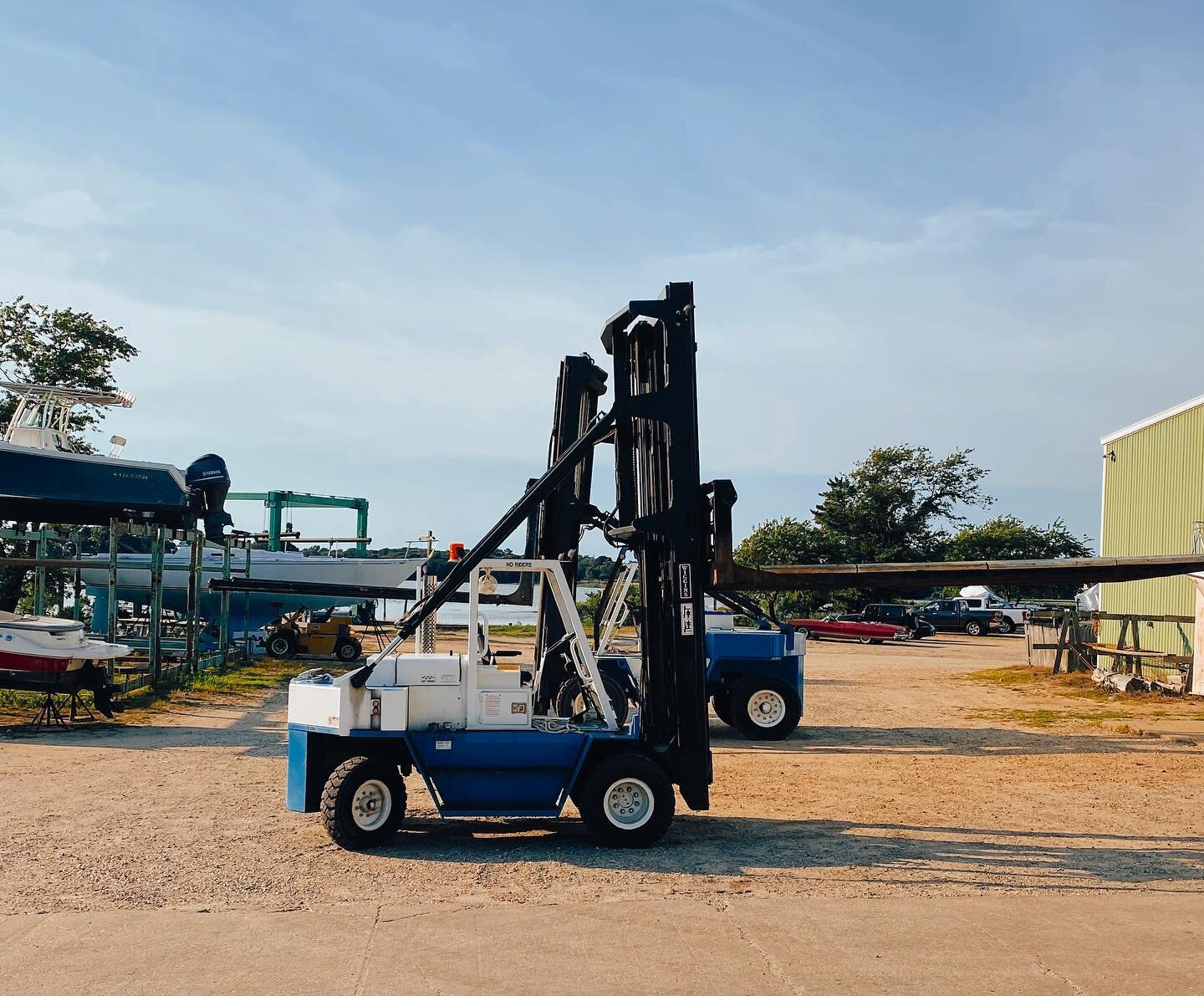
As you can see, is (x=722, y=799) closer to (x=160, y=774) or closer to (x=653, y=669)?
(x=653, y=669)

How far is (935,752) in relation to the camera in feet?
52.0

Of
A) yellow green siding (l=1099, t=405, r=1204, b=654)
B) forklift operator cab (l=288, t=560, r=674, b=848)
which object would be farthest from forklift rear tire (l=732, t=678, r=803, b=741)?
yellow green siding (l=1099, t=405, r=1204, b=654)

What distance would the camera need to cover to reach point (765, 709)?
1706 cm

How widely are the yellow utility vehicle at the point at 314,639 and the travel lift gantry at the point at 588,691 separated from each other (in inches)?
868

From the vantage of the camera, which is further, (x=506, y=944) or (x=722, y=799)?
(x=722, y=799)

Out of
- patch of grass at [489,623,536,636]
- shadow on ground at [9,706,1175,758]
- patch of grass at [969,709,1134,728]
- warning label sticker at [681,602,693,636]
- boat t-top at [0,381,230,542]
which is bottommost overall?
patch of grass at [489,623,536,636]

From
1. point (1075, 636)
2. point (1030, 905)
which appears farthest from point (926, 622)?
point (1030, 905)

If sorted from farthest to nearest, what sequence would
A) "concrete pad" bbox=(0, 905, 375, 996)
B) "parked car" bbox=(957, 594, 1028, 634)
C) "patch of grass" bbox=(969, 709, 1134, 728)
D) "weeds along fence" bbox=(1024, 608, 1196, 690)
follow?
"parked car" bbox=(957, 594, 1028, 634) → "weeds along fence" bbox=(1024, 608, 1196, 690) → "patch of grass" bbox=(969, 709, 1134, 728) → "concrete pad" bbox=(0, 905, 375, 996)

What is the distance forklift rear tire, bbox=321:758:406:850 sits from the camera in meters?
9.19

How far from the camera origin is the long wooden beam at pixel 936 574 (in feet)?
33.3

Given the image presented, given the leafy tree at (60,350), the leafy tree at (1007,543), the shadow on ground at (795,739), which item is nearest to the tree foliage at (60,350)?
the leafy tree at (60,350)

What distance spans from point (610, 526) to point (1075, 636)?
22.4 m

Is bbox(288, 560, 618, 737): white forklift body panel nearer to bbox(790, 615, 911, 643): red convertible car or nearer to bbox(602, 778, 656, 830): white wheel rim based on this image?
bbox(602, 778, 656, 830): white wheel rim

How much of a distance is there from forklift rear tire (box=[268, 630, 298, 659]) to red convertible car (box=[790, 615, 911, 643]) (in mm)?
19924
